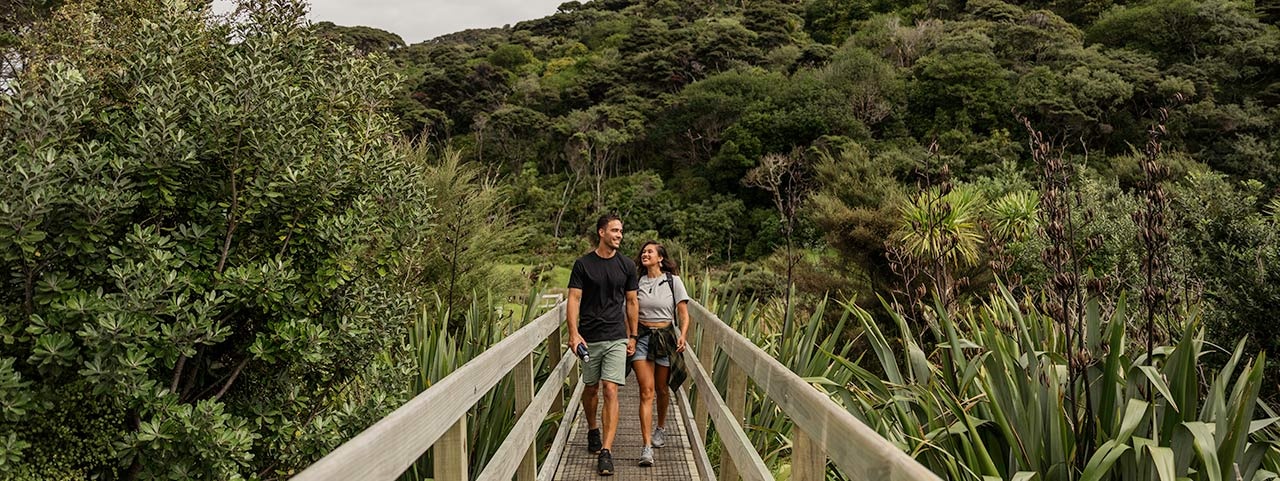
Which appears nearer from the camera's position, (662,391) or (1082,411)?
(1082,411)

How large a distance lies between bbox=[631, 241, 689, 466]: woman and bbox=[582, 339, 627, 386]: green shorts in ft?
0.97

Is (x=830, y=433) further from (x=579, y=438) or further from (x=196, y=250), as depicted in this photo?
(x=579, y=438)

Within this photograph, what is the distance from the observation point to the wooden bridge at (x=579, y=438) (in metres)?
1.22

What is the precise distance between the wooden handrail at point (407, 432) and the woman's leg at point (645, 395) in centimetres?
191

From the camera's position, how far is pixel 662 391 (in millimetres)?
5078

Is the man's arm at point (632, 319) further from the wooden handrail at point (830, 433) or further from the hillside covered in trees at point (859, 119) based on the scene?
the hillside covered in trees at point (859, 119)

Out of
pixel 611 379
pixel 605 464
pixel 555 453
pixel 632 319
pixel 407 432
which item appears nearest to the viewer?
pixel 407 432

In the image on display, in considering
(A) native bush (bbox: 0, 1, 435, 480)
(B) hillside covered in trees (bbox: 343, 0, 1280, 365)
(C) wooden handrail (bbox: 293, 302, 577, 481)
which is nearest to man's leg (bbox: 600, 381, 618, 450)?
(A) native bush (bbox: 0, 1, 435, 480)

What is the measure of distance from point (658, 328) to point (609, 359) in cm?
70

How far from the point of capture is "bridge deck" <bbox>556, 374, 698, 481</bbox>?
13.8 feet

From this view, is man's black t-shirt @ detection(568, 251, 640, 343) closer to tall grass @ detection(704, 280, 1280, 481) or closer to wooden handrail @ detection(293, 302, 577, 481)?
tall grass @ detection(704, 280, 1280, 481)

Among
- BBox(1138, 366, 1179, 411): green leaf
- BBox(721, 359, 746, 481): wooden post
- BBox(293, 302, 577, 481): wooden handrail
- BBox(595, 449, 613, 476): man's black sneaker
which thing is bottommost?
BBox(595, 449, 613, 476): man's black sneaker

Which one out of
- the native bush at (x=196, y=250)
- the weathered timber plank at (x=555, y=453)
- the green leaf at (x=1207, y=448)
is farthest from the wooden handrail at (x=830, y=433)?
the native bush at (x=196, y=250)

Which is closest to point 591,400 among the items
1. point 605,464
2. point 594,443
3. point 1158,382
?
point 594,443
